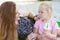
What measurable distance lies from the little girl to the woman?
36 cm

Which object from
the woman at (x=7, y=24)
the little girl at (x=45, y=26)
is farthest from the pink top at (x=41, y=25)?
the woman at (x=7, y=24)

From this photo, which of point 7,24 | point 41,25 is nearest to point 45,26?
point 41,25

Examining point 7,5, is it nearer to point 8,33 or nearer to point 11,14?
point 11,14

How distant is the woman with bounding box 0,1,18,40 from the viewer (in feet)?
4.71

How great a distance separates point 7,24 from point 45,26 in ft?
1.43

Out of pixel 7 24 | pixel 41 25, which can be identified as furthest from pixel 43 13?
pixel 7 24

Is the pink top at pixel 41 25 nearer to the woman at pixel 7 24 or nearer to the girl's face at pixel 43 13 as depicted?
the girl's face at pixel 43 13

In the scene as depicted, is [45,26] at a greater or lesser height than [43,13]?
lesser

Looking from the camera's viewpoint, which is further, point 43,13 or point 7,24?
point 43,13

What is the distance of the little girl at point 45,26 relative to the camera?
67.8 inches

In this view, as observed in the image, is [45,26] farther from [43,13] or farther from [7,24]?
[7,24]

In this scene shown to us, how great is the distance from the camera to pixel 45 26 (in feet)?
5.69

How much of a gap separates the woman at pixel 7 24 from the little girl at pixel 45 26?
1.18 feet

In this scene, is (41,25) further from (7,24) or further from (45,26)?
(7,24)
